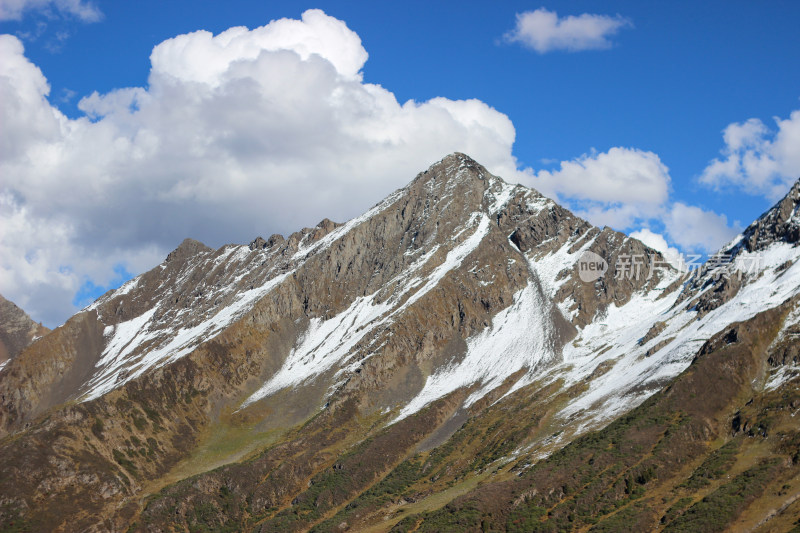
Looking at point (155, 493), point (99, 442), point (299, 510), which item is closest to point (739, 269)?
point (299, 510)

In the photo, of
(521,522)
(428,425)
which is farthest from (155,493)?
(521,522)

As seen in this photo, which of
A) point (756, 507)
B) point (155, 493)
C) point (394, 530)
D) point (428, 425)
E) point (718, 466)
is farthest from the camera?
point (428, 425)

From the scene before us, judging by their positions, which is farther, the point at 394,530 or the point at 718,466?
the point at 394,530

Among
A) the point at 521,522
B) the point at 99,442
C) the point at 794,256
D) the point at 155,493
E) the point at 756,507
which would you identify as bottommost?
the point at 756,507

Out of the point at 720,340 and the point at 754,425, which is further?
the point at 720,340

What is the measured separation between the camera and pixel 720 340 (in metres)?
152

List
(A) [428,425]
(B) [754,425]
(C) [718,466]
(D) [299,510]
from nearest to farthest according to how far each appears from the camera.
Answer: (C) [718,466], (B) [754,425], (D) [299,510], (A) [428,425]

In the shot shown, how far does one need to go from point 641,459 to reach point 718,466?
520 inches

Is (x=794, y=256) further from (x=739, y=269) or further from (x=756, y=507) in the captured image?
(x=756, y=507)

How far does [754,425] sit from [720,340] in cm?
3268

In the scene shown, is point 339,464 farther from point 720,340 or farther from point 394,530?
point 720,340

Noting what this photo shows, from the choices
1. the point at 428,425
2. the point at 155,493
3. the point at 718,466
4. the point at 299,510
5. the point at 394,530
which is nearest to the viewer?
the point at 718,466

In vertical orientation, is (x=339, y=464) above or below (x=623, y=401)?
above

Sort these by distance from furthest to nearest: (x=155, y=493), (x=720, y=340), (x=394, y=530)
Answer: (x=155, y=493), (x=720, y=340), (x=394, y=530)
